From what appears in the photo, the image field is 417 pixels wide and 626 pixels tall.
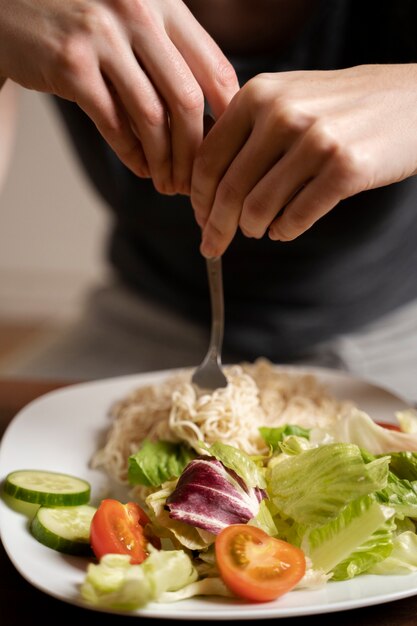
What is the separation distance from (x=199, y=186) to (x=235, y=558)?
1.76 ft

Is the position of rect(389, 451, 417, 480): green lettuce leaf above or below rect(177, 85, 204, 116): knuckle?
below

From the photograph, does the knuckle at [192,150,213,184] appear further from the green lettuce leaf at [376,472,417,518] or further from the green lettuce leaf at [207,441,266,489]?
the green lettuce leaf at [376,472,417,518]

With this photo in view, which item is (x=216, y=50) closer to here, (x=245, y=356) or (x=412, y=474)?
(x=412, y=474)

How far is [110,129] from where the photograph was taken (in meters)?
1.22

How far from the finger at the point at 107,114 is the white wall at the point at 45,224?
324 centimetres

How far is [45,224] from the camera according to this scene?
4805 millimetres

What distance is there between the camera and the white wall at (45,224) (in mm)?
4594

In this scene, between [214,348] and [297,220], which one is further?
[214,348]

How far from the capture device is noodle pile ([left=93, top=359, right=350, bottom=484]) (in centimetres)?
138

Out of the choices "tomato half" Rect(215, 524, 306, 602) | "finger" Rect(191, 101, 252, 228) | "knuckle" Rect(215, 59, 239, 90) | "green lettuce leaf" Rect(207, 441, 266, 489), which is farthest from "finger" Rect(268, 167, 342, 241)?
"tomato half" Rect(215, 524, 306, 602)

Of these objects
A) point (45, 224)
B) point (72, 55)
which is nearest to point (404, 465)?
point (72, 55)

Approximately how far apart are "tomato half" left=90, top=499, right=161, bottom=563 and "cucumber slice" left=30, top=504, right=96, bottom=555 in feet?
0.07

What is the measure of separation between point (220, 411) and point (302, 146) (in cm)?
50

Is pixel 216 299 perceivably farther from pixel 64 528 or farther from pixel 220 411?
pixel 64 528
